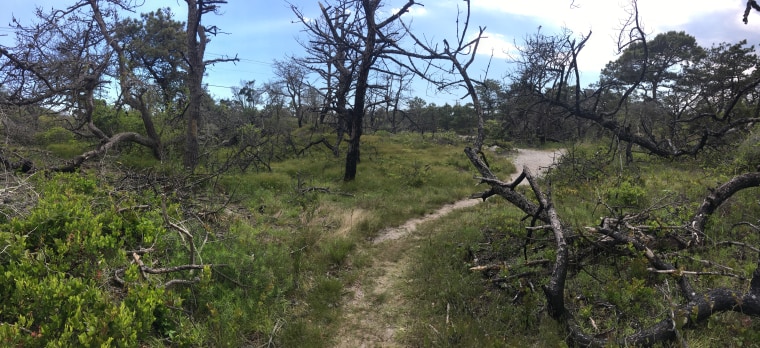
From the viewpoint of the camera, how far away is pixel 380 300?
15.6ft

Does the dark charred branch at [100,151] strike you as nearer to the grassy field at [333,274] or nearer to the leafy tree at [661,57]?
the grassy field at [333,274]

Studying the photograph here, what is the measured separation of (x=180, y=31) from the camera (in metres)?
25.8

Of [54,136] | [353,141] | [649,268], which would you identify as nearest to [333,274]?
[649,268]

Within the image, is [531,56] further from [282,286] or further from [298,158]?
[282,286]

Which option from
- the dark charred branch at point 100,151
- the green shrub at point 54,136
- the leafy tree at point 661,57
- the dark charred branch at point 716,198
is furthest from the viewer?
the leafy tree at point 661,57

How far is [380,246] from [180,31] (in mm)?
26138

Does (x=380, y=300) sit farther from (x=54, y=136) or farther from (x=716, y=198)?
(x=54, y=136)

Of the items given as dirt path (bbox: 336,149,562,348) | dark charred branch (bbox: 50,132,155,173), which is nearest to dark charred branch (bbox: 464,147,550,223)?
dirt path (bbox: 336,149,562,348)

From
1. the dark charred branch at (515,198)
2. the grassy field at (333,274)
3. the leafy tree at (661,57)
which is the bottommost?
the grassy field at (333,274)

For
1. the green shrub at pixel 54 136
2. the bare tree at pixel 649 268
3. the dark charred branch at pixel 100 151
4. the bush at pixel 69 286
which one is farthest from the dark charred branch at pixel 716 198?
the green shrub at pixel 54 136

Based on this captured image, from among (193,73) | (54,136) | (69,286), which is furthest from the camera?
(54,136)

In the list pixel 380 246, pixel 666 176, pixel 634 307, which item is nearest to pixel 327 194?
pixel 380 246

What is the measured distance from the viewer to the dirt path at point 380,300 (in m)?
3.97

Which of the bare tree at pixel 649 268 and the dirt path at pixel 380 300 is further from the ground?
the bare tree at pixel 649 268
